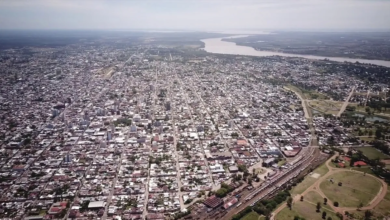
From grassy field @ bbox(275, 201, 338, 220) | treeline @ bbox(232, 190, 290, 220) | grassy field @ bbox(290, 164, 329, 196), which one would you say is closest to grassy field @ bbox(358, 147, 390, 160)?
grassy field @ bbox(290, 164, 329, 196)

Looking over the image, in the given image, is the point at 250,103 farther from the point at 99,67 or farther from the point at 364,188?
the point at 99,67

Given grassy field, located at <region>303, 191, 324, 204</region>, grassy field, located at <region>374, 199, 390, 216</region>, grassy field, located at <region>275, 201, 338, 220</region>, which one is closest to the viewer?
grassy field, located at <region>275, 201, 338, 220</region>

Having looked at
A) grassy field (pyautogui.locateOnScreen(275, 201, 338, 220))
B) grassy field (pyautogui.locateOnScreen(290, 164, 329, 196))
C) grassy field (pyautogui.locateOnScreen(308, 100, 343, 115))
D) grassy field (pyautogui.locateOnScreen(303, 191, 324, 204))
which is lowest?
grassy field (pyautogui.locateOnScreen(275, 201, 338, 220))

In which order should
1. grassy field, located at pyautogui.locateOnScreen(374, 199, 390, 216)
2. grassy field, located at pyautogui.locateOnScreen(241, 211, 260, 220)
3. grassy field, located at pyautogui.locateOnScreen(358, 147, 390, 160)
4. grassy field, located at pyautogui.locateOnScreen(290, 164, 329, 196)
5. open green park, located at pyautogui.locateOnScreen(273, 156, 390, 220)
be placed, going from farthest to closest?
1. grassy field, located at pyautogui.locateOnScreen(358, 147, 390, 160)
2. grassy field, located at pyautogui.locateOnScreen(290, 164, 329, 196)
3. grassy field, located at pyautogui.locateOnScreen(374, 199, 390, 216)
4. open green park, located at pyautogui.locateOnScreen(273, 156, 390, 220)
5. grassy field, located at pyautogui.locateOnScreen(241, 211, 260, 220)

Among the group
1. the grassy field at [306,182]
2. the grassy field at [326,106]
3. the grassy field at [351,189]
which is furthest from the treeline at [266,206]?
the grassy field at [326,106]

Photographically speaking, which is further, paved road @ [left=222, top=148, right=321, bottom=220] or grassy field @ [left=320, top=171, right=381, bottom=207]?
grassy field @ [left=320, top=171, right=381, bottom=207]

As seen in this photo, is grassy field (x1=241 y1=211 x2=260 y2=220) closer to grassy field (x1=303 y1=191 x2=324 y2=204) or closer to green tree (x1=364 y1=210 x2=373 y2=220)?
grassy field (x1=303 y1=191 x2=324 y2=204)

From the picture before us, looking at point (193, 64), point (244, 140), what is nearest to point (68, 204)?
point (244, 140)
